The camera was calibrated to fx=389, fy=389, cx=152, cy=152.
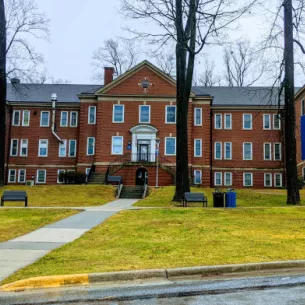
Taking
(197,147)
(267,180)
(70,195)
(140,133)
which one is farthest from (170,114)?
(70,195)

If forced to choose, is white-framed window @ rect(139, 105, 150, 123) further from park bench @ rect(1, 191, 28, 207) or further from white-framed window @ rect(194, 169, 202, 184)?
park bench @ rect(1, 191, 28, 207)

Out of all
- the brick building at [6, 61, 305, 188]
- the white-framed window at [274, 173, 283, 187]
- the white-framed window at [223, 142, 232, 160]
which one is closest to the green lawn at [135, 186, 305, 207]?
the brick building at [6, 61, 305, 188]

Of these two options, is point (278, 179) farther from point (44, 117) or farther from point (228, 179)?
point (44, 117)

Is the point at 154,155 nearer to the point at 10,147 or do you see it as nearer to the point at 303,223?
the point at 10,147

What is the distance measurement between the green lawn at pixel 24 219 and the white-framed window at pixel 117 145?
2038cm

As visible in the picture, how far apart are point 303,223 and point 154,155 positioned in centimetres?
2491

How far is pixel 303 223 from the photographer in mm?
12516

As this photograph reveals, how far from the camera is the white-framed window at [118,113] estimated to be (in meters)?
37.6

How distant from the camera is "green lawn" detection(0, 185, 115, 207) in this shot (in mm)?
22972

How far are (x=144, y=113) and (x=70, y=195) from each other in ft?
47.1

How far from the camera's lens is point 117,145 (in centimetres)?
3719

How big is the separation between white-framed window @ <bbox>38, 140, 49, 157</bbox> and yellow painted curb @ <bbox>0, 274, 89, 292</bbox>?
1414 inches

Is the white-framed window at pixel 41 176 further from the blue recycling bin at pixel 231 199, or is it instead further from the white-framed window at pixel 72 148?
the blue recycling bin at pixel 231 199

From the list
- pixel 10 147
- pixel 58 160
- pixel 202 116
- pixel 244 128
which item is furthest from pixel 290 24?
pixel 10 147
